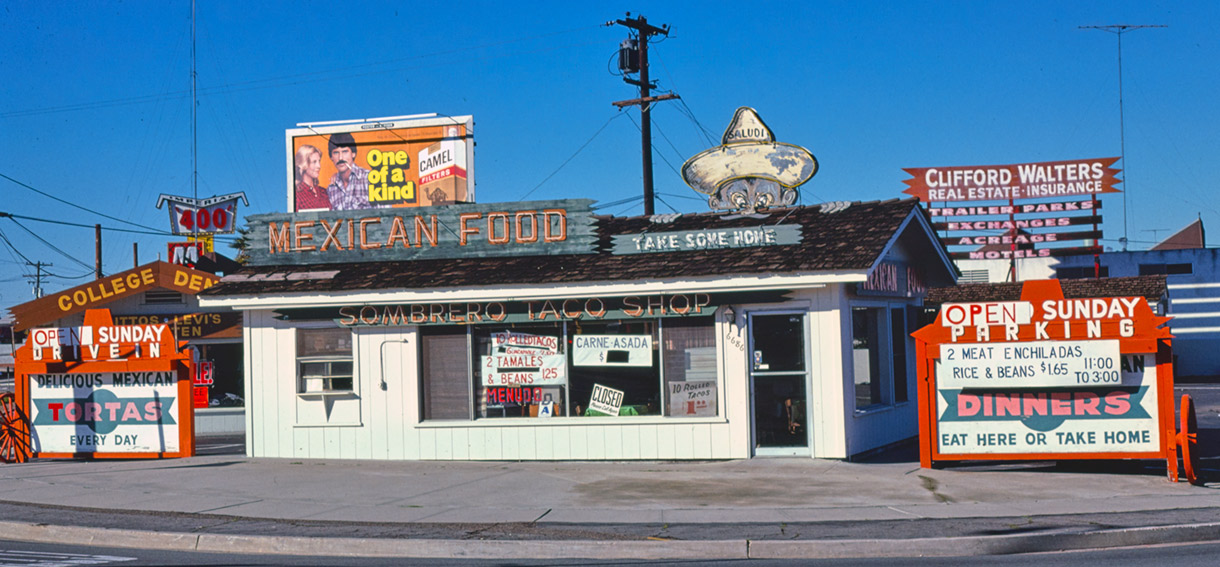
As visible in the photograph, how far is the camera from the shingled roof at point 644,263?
1495cm

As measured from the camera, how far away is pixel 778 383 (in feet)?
50.0

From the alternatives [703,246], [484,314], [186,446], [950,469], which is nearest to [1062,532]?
[950,469]

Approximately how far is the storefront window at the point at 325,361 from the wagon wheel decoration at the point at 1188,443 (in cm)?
1124

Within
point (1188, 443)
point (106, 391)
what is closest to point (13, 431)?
point (106, 391)

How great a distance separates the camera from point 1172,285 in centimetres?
3788

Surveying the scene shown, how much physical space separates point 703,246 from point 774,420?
273 cm

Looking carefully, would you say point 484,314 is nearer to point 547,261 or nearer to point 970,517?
point 547,261

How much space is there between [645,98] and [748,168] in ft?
29.1

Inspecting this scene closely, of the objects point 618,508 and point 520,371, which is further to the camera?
point 520,371

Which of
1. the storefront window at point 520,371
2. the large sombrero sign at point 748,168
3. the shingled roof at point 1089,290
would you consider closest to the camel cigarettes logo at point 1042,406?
the storefront window at point 520,371

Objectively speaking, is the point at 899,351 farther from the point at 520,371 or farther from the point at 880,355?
the point at 520,371

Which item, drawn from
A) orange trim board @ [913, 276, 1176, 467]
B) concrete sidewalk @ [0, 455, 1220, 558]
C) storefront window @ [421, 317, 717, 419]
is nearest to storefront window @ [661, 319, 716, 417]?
storefront window @ [421, 317, 717, 419]

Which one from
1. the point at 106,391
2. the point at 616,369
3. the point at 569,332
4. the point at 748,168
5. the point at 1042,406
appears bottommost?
the point at 1042,406

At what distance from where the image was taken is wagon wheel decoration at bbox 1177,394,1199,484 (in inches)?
486
